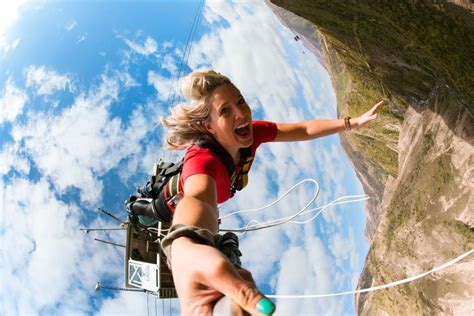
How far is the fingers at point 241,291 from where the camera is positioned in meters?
1.34

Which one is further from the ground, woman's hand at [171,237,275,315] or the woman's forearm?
the woman's forearm

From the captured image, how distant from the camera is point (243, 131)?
11.8 feet

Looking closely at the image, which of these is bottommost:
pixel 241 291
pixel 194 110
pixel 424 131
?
pixel 241 291

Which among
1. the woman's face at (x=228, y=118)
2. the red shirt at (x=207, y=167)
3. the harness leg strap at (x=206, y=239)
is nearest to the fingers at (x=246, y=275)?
the harness leg strap at (x=206, y=239)

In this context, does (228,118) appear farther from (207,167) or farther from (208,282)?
Answer: (208,282)

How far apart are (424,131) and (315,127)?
1.98 meters

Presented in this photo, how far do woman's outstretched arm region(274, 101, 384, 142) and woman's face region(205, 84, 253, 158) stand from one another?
133cm

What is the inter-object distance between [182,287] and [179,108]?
7.30 feet

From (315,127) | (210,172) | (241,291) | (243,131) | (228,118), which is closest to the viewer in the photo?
(241,291)

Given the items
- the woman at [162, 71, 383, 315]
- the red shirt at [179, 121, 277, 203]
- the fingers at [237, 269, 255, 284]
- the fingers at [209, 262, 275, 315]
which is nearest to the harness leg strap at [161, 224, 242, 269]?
the woman at [162, 71, 383, 315]

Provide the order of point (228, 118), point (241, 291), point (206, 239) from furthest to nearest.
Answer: point (228, 118) < point (206, 239) < point (241, 291)

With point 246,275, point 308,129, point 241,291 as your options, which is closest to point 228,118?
point 308,129

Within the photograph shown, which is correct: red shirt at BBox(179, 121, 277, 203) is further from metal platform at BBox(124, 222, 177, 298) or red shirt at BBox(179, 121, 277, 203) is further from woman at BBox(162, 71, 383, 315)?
metal platform at BBox(124, 222, 177, 298)

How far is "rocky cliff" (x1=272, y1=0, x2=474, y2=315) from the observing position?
416 centimetres
